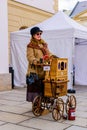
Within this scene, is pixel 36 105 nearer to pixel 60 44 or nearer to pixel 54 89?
pixel 54 89

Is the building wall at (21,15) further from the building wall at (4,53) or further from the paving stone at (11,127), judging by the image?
the paving stone at (11,127)

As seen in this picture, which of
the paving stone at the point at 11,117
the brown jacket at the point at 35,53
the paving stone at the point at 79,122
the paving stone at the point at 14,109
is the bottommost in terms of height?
the paving stone at the point at 79,122

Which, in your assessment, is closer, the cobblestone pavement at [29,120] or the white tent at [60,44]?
the cobblestone pavement at [29,120]

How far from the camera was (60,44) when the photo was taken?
9711mm

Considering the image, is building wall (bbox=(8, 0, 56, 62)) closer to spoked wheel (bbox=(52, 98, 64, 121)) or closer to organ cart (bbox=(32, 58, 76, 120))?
organ cart (bbox=(32, 58, 76, 120))

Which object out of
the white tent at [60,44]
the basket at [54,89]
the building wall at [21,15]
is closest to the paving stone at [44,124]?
the basket at [54,89]

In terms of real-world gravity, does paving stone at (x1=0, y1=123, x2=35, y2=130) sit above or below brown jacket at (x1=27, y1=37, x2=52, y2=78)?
below

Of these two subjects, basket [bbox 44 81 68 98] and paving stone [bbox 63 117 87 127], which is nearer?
paving stone [bbox 63 117 87 127]

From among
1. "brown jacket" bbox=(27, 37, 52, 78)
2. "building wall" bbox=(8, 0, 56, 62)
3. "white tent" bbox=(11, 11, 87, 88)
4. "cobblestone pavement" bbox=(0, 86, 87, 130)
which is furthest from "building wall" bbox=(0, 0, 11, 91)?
"brown jacket" bbox=(27, 37, 52, 78)

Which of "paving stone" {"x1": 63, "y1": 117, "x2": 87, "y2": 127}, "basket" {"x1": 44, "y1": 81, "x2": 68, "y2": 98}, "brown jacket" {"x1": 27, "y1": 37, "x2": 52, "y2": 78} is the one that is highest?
"brown jacket" {"x1": 27, "y1": 37, "x2": 52, "y2": 78}

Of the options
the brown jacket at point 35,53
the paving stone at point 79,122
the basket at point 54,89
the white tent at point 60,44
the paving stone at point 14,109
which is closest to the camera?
the paving stone at point 79,122

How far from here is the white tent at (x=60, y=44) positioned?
30.7ft

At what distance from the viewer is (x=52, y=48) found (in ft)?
32.8

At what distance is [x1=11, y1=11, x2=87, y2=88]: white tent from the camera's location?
9359mm
